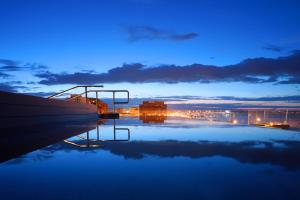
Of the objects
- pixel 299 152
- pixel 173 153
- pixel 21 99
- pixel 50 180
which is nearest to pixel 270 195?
pixel 50 180

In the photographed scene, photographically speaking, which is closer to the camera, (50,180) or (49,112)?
(50,180)

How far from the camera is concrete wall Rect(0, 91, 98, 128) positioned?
4.17 meters

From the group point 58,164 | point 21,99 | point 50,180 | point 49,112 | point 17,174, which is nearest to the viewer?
point 50,180

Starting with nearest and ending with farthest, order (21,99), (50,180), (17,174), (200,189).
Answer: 1. (200,189)
2. (50,180)
3. (17,174)
4. (21,99)

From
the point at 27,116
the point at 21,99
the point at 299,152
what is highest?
the point at 21,99

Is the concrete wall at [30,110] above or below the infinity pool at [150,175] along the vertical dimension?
above

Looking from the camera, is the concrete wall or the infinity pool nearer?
the infinity pool

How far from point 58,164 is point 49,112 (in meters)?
4.37

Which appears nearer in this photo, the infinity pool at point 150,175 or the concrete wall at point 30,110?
the infinity pool at point 150,175

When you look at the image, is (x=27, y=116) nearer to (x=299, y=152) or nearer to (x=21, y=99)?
(x=21, y=99)

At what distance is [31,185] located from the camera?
1.67 m

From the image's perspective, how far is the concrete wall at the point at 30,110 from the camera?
4.17 metres

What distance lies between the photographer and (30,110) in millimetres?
5254

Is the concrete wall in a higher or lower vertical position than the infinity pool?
higher
